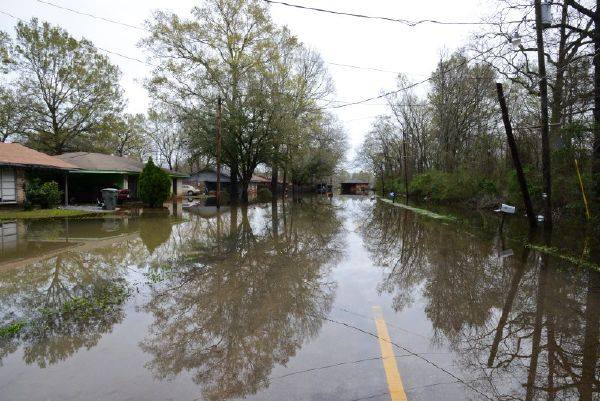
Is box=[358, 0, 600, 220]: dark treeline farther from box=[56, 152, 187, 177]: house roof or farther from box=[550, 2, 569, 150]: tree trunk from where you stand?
box=[56, 152, 187, 177]: house roof

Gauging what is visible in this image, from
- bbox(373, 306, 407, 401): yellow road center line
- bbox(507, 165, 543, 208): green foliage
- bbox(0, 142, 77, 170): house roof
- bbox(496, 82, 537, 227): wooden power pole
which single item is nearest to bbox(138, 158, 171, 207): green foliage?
bbox(0, 142, 77, 170): house roof

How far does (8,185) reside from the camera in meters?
22.3

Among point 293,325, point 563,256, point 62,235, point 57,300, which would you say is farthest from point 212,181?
point 293,325

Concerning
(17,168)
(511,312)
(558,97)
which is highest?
(558,97)

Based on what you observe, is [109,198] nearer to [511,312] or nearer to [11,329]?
[11,329]

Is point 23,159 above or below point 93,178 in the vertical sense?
above

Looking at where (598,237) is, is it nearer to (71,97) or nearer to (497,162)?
(497,162)

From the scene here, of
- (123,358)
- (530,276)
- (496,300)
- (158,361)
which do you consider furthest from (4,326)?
(530,276)

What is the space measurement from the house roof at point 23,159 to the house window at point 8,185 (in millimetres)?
863

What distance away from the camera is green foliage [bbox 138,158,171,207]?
2677cm

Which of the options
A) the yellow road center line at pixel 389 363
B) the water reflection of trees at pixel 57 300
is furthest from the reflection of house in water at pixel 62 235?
the yellow road center line at pixel 389 363

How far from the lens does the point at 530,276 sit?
822 cm

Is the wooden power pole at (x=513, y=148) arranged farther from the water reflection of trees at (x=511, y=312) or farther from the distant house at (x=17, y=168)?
the distant house at (x=17, y=168)

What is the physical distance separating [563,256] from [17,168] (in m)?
26.5
